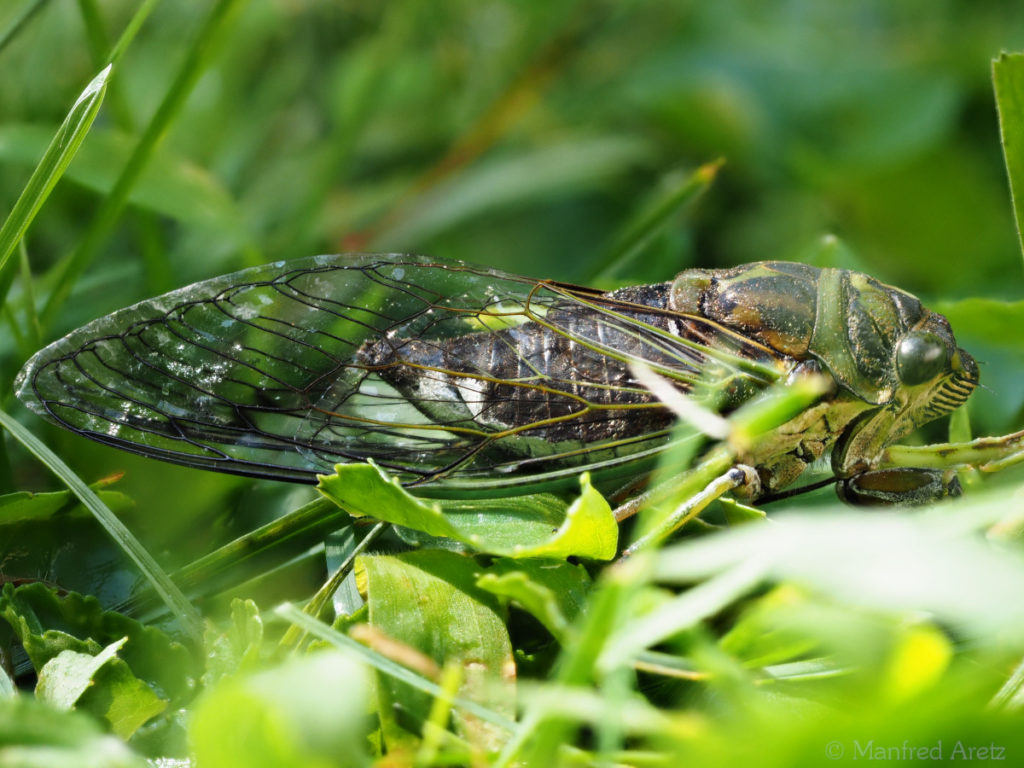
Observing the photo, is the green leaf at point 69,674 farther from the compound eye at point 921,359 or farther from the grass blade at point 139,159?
the compound eye at point 921,359

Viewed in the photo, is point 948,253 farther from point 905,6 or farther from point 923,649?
point 923,649

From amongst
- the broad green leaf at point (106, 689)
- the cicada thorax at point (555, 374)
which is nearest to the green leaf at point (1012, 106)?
the cicada thorax at point (555, 374)

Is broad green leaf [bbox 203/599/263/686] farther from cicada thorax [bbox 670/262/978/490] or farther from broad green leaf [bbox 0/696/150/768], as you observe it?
cicada thorax [bbox 670/262/978/490]

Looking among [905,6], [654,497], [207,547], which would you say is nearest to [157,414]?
[207,547]

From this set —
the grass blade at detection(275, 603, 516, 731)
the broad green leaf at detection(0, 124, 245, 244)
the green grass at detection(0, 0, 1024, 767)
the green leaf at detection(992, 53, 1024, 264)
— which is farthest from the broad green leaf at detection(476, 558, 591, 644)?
the broad green leaf at detection(0, 124, 245, 244)

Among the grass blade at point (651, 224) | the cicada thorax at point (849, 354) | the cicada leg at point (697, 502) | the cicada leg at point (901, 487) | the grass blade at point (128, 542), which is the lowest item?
the grass blade at point (128, 542)

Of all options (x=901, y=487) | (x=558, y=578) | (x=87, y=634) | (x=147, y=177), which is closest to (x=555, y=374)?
(x=558, y=578)

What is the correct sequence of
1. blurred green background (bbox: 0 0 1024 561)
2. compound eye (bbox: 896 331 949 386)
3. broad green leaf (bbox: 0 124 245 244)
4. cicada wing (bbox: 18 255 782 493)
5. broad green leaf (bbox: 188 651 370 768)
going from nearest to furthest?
broad green leaf (bbox: 188 651 370 768)
cicada wing (bbox: 18 255 782 493)
compound eye (bbox: 896 331 949 386)
broad green leaf (bbox: 0 124 245 244)
blurred green background (bbox: 0 0 1024 561)
